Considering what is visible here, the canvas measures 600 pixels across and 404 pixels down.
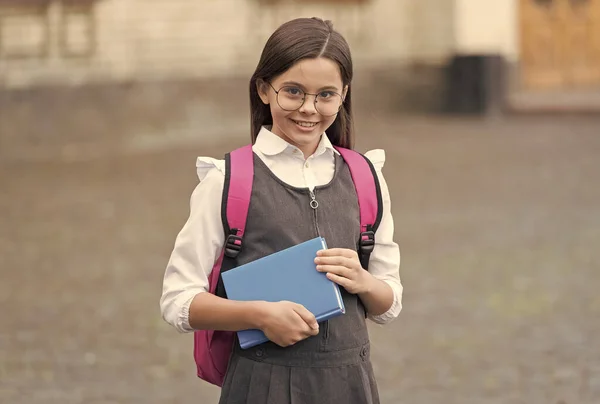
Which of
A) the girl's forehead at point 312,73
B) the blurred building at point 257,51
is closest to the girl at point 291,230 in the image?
the girl's forehead at point 312,73

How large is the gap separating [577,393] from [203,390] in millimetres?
1385

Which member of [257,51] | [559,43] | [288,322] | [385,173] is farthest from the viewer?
[559,43]

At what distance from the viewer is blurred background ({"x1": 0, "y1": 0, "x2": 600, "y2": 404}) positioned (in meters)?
5.20

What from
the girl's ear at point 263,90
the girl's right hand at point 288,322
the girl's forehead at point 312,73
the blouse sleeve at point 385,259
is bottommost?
the girl's right hand at point 288,322

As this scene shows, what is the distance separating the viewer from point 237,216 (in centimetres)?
250

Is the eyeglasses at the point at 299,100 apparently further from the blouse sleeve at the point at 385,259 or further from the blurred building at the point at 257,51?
the blurred building at the point at 257,51

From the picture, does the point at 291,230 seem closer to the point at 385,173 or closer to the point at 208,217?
the point at 208,217

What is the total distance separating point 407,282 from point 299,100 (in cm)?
440

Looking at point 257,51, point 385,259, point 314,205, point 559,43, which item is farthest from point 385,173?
point 314,205

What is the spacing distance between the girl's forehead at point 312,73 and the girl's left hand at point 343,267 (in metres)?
0.34

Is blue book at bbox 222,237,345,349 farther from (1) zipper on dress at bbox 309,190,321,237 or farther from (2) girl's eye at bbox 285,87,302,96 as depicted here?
(2) girl's eye at bbox 285,87,302,96

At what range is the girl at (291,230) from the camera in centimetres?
251

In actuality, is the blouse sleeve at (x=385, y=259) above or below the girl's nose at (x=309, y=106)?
below

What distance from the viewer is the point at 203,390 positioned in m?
4.79
